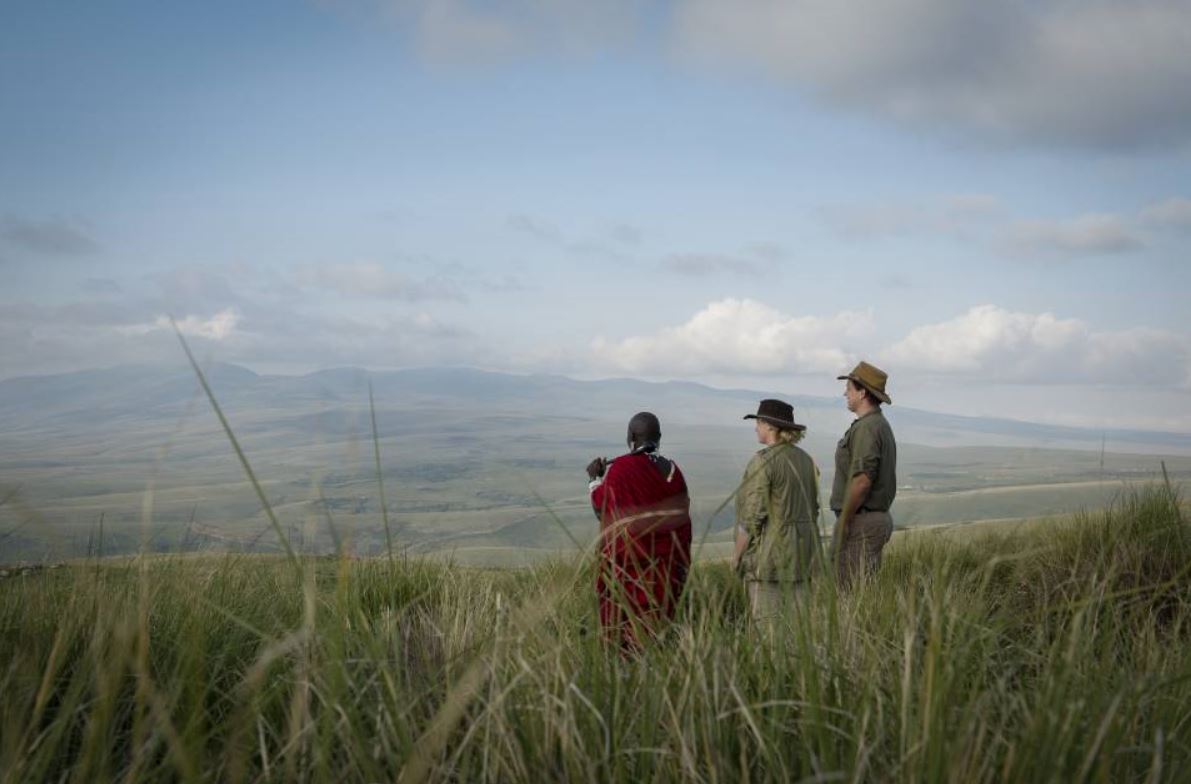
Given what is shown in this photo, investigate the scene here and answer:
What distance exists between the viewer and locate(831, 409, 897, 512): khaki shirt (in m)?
7.31

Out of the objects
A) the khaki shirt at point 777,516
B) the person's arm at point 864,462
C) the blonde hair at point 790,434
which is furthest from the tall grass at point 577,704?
the person's arm at point 864,462

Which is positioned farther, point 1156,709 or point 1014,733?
point 1156,709

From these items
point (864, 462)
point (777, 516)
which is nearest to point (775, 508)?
point (777, 516)

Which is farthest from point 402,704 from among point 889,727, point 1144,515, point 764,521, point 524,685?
point 1144,515

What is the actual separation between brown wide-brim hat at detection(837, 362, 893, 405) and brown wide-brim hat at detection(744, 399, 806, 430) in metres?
0.83

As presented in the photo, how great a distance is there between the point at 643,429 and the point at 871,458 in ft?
6.85

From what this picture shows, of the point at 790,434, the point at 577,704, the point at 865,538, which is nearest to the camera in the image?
the point at 577,704

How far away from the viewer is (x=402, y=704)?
2.60m

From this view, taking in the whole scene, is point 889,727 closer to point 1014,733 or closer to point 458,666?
point 1014,733

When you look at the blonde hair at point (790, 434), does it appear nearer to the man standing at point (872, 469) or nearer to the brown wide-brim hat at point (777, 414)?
the brown wide-brim hat at point (777, 414)

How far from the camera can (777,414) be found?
22.7 ft

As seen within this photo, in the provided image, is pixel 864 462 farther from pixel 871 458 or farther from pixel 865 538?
pixel 865 538

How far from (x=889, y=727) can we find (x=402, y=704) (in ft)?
4.36

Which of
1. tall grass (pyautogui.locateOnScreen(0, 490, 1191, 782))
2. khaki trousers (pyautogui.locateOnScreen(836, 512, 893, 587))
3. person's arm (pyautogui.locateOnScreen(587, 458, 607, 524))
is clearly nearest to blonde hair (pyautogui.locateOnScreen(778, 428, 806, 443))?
khaki trousers (pyautogui.locateOnScreen(836, 512, 893, 587))
